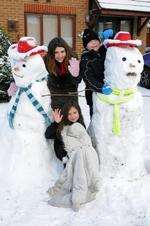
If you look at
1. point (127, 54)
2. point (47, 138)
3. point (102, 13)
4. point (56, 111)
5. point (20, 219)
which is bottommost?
point (20, 219)

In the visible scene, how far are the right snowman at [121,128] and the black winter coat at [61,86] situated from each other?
28 cm

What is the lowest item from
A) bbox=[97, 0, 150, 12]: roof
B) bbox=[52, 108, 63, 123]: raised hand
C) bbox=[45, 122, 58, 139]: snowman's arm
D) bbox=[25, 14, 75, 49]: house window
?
bbox=[45, 122, 58, 139]: snowman's arm

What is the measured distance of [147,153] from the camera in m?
5.61

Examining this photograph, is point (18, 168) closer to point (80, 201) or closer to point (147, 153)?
point (80, 201)

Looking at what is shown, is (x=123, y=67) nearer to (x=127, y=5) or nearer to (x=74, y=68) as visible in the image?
(x=74, y=68)

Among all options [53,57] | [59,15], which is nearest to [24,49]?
[53,57]

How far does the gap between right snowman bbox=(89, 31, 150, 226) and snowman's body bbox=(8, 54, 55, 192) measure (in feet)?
2.00

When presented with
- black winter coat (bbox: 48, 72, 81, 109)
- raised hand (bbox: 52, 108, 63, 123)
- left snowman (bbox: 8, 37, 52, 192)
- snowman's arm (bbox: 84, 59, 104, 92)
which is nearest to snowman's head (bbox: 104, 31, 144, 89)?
snowman's arm (bbox: 84, 59, 104, 92)

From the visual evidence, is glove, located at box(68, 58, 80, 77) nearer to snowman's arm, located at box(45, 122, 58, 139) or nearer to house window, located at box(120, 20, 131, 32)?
snowman's arm, located at box(45, 122, 58, 139)

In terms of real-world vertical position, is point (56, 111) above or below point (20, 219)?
above

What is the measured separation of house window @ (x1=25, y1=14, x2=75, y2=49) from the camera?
40.6 feet

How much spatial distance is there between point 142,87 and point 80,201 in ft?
26.8

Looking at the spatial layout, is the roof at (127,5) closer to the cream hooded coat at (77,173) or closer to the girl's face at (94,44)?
the girl's face at (94,44)

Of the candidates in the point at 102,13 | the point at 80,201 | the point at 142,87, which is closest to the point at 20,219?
the point at 80,201
